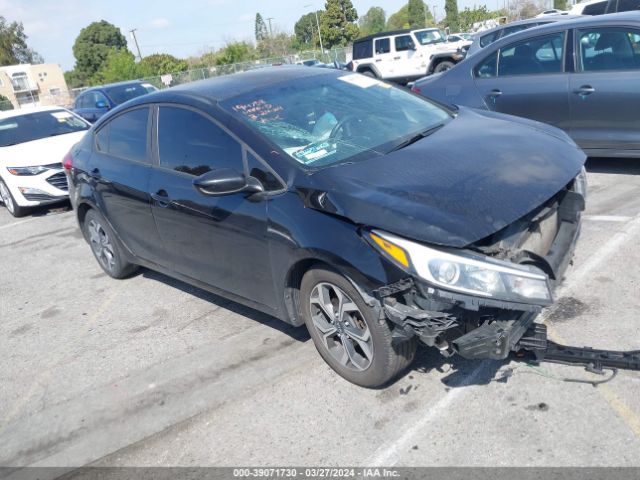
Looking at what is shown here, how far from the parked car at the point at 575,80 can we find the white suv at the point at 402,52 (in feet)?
45.7

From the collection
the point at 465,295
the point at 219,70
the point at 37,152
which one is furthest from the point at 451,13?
the point at 465,295

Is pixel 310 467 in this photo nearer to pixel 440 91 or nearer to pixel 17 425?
pixel 17 425

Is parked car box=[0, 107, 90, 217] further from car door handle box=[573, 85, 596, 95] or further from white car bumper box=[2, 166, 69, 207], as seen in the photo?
car door handle box=[573, 85, 596, 95]

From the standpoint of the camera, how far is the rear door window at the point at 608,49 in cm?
567

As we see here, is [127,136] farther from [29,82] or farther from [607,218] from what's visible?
[29,82]

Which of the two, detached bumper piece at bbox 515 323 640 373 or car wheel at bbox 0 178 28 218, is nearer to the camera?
detached bumper piece at bbox 515 323 640 373

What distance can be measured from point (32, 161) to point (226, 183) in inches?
256

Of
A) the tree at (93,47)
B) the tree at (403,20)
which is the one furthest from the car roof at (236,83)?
the tree at (93,47)

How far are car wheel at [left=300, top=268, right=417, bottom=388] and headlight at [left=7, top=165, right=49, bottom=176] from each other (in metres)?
6.65

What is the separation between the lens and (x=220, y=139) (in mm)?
3725

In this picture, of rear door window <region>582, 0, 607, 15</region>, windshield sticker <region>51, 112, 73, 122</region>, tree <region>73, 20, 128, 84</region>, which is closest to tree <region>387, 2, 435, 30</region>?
tree <region>73, 20, 128, 84</region>

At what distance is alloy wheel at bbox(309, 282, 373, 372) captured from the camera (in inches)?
123

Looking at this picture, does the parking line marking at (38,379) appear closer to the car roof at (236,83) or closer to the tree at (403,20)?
the car roof at (236,83)

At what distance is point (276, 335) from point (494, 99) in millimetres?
4183
